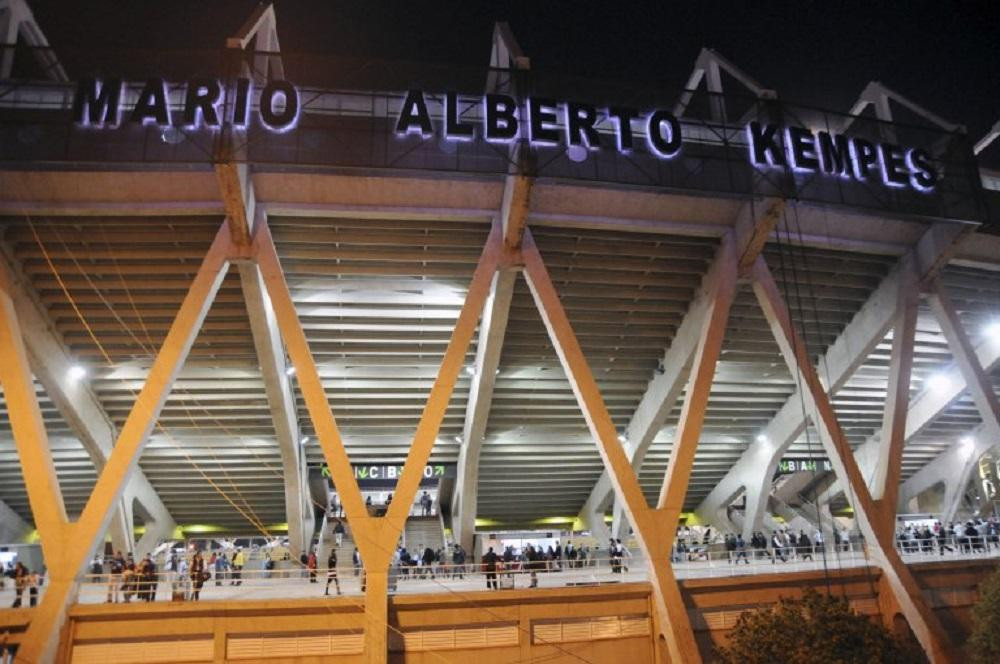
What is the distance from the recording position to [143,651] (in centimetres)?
1764

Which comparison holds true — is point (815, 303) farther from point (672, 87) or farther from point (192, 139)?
point (192, 139)

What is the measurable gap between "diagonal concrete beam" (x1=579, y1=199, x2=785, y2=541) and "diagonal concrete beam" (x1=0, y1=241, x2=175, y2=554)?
19349 mm

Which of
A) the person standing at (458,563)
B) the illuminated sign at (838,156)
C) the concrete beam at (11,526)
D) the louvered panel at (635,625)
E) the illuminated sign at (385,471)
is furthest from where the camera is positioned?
the illuminated sign at (385,471)

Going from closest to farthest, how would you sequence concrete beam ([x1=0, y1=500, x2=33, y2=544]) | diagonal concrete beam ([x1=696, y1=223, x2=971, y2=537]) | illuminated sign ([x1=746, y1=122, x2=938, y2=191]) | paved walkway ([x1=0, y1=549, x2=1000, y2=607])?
paved walkway ([x1=0, y1=549, x2=1000, y2=607]), illuminated sign ([x1=746, y1=122, x2=938, y2=191]), diagonal concrete beam ([x1=696, y1=223, x2=971, y2=537]), concrete beam ([x1=0, y1=500, x2=33, y2=544])

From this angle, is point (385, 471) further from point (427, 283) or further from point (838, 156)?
point (838, 156)

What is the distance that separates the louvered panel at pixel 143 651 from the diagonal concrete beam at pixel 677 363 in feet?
59.2

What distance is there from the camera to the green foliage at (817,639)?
13.3m

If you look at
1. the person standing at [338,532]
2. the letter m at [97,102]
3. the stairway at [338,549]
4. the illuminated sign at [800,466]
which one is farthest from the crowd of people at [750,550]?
the letter m at [97,102]

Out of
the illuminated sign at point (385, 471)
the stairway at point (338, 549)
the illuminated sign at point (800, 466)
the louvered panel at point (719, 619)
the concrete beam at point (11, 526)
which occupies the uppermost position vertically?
the illuminated sign at point (800, 466)

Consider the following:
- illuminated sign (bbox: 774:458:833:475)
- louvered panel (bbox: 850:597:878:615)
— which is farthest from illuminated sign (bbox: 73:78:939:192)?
illuminated sign (bbox: 774:458:833:475)

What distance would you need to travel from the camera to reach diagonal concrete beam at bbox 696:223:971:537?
24.7 metres

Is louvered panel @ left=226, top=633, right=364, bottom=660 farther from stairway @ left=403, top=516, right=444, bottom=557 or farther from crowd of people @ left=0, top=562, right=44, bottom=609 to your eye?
stairway @ left=403, top=516, right=444, bottom=557

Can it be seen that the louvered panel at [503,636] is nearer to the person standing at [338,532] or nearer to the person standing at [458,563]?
the person standing at [458,563]

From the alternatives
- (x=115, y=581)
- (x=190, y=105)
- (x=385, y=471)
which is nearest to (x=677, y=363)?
(x=385, y=471)
